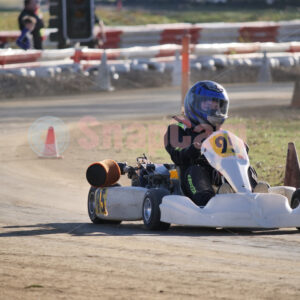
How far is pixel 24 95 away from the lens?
898 inches

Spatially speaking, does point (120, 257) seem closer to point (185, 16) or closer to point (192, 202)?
point (192, 202)

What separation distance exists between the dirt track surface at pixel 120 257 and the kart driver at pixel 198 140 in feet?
1.23

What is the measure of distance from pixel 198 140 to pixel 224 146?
1.47 ft

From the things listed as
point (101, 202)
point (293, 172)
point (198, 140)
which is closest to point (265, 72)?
point (293, 172)

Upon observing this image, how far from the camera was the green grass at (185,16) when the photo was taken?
128ft

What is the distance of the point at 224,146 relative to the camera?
852cm

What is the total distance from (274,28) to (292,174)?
2020 centimetres

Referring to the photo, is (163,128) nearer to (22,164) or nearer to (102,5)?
(22,164)

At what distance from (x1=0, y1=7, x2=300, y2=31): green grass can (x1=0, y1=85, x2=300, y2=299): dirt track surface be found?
27.9 metres

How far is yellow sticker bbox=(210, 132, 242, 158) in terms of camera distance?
8.48 metres

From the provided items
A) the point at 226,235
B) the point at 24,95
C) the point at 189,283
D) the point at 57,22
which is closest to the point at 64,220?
the point at 226,235

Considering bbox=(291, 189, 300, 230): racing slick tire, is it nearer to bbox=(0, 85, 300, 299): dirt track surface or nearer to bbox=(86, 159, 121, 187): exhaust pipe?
bbox=(0, 85, 300, 299): dirt track surface

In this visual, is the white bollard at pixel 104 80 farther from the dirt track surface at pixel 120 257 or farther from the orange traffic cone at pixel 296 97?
the dirt track surface at pixel 120 257

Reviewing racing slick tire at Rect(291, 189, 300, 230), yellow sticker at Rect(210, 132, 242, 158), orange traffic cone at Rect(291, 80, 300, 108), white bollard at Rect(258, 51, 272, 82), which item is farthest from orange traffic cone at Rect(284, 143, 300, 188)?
white bollard at Rect(258, 51, 272, 82)
